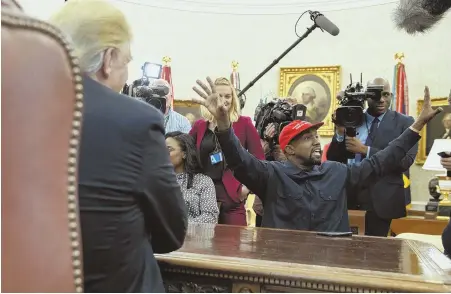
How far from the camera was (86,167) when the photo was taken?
1089mm

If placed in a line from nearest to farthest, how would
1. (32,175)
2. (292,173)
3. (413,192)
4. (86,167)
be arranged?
(32,175)
(86,167)
(292,173)
(413,192)

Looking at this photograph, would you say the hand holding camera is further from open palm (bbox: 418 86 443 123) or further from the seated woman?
open palm (bbox: 418 86 443 123)

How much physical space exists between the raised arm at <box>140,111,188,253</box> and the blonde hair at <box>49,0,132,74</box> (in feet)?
0.83

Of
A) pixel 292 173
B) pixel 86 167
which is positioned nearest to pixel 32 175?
pixel 86 167

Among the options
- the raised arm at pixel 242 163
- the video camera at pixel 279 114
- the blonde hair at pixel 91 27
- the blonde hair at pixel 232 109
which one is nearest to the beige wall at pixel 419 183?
the video camera at pixel 279 114

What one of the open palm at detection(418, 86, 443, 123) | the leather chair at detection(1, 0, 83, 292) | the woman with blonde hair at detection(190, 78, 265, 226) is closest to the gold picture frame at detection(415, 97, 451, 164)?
the woman with blonde hair at detection(190, 78, 265, 226)

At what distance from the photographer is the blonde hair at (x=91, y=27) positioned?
1266mm

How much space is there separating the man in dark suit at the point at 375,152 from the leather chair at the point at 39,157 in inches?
92.9

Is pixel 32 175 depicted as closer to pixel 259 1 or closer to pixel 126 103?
pixel 126 103

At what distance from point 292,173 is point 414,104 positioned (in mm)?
5368

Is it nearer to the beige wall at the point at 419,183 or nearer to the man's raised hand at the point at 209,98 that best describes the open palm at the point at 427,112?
the man's raised hand at the point at 209,98

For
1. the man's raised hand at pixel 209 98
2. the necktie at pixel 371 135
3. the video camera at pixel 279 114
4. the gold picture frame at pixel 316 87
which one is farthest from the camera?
the gold picture frame at pixel 316 87

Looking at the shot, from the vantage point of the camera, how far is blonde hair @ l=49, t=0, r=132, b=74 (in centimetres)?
127

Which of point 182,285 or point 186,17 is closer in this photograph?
point 182,285
